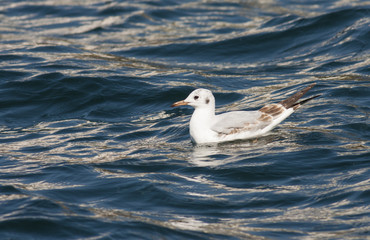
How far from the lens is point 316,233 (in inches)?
253

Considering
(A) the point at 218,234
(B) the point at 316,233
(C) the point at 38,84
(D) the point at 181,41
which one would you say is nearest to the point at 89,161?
(A) the point at 218,234

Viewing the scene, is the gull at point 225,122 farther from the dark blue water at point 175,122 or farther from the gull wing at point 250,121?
the dark blue water at point 175,122

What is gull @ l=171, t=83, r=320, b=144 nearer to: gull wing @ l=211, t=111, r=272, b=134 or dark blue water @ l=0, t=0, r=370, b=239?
gull wing @ l=211, t=111, r=272, b=134

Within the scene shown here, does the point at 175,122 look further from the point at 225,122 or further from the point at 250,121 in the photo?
the point at 250,121

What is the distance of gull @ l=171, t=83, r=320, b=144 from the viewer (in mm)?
9859

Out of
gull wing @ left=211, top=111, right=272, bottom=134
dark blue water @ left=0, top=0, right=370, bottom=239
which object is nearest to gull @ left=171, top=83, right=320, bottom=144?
gull wing @ left=211, top=111, right=272, bottom=134

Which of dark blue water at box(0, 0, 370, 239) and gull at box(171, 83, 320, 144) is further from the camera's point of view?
gull at box(171, 83, 320, 144)

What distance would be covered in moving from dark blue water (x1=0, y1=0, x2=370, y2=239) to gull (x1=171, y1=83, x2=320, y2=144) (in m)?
0.19

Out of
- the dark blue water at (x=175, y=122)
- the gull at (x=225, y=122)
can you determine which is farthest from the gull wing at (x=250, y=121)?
the dark blue water at (x=175, y=122)

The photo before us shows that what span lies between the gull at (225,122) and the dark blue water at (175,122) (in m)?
0.19

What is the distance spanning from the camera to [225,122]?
9.87m

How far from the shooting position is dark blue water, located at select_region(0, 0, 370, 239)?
693 cm

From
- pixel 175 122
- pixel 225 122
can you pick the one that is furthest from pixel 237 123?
pixel 175 122

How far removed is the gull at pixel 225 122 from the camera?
986cm
